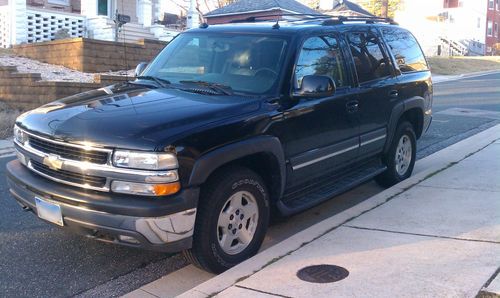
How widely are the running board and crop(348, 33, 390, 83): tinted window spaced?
101 centimetres

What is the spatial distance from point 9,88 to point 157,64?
902 cm

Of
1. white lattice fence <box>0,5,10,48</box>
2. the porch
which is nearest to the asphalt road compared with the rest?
the porch

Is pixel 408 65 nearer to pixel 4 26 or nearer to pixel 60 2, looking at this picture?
pixel 4 26

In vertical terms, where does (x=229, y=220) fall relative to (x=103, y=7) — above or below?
below

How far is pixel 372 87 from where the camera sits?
6160 millimetres

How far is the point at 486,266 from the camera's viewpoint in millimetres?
4016

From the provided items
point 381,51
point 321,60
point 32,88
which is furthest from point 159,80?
point 32,88

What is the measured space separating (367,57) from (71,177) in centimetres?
362

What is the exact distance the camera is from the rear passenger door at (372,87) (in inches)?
236

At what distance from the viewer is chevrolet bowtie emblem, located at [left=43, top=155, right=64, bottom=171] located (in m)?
4.15

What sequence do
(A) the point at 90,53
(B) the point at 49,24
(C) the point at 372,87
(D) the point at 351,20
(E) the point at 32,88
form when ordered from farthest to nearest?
(B) the point at 49,24, (A) the point at 90,53, (E) the point at 32,88, (D) the point at 351,20, (C) the point at 372,87

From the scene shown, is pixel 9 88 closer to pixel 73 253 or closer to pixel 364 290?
pixel 73 253

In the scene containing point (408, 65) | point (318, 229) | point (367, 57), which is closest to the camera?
point (318, 229)

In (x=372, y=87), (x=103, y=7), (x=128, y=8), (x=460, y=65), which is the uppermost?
(x=128, y=8)
